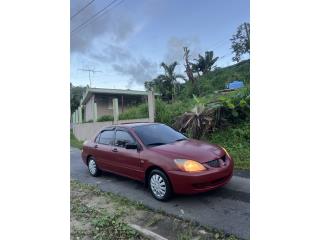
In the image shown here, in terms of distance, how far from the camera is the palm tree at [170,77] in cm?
1933

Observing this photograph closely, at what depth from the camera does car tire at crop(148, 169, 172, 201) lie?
3861 mm

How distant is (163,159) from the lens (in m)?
3.92

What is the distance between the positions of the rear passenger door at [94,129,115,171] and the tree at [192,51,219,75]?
42.5ft

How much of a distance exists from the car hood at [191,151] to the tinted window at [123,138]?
62 centimetres

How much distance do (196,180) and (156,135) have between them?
132 centimetres

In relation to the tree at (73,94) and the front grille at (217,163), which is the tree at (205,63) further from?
the tree at (73,94)

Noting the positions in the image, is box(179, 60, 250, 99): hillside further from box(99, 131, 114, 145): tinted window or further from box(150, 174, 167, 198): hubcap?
box(150, 174, 167, 198): hubcap

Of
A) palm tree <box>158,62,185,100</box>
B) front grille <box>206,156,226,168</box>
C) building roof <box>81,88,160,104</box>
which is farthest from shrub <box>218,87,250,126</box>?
palm tree <box>158,62,185,100</box>

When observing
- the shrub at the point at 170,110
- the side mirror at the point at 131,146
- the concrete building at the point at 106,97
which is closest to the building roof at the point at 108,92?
the concrete building at the point at 106,97
